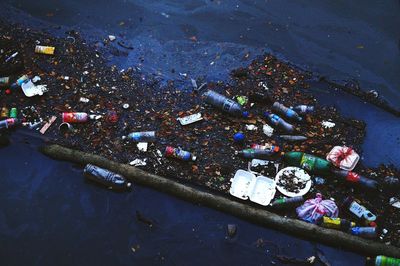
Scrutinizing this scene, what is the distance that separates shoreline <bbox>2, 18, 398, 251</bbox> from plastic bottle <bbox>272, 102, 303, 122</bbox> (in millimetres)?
146

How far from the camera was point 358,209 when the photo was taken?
3.97 m

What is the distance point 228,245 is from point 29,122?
2875 mm

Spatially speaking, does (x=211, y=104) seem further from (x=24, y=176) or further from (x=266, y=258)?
(x=24, y=176)

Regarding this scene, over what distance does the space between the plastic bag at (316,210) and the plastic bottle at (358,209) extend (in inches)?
5.0

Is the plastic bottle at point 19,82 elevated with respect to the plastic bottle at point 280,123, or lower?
lower

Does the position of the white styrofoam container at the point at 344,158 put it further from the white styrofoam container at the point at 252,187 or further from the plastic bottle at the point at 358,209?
the white styrofoam container at the point at 252,187

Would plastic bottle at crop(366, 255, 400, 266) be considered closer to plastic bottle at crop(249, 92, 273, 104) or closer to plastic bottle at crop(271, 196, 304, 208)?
plastic bottle at crop(271, 196, 304, 208)

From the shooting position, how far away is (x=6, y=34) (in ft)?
18.2

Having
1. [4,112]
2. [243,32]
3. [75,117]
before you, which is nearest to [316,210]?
[243,32]

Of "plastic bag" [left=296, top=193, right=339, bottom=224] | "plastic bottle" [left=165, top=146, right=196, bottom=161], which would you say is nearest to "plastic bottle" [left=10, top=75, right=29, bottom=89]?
"plastic bottle" [left=165, top=146, right=196, bottom=161]

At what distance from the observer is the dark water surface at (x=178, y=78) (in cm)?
396

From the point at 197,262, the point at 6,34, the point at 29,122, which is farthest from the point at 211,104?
the point at 6,34

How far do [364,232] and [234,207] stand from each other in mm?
1347

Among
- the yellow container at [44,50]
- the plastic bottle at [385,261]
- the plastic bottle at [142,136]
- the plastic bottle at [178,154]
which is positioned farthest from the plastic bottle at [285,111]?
the yellow container at [44,50]
